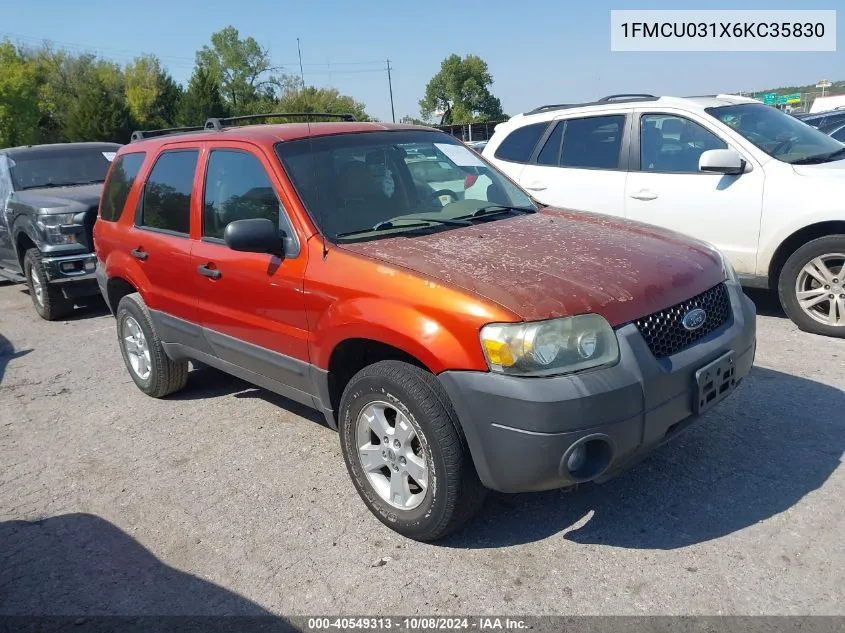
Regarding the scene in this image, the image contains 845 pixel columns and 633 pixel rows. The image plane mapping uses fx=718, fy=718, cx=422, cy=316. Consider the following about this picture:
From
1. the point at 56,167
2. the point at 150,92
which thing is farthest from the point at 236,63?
the point at 56,167

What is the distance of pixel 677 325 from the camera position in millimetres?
3035

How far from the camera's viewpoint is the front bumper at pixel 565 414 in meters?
2.66

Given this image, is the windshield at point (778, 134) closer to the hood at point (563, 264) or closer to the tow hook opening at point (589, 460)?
the hood at point (563, 264)

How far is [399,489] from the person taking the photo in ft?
10.6

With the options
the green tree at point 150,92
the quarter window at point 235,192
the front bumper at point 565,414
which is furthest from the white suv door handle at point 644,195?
the green tree at point 150,92

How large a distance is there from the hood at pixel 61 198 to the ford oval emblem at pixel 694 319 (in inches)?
262

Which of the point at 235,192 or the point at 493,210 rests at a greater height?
Answer: the point at 235,192

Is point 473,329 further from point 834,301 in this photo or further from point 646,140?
point 646,140

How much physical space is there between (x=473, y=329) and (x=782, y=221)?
12.8 ft

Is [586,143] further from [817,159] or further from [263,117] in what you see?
[263,117]

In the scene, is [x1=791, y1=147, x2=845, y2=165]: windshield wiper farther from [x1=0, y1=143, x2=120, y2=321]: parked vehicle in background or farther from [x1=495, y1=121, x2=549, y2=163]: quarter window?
[x1=0, y1=143, x2=120, y2=321]: parked vehicle in background

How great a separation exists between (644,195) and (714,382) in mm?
3498

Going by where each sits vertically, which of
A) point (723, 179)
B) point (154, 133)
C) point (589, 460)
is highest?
point (154, 133)

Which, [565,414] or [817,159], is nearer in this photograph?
[565,414]
